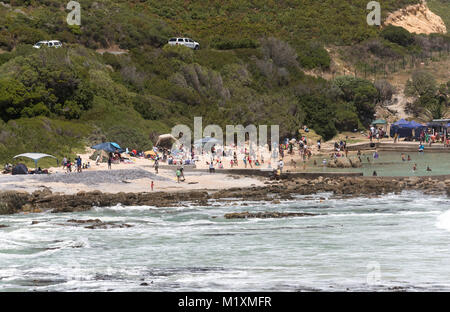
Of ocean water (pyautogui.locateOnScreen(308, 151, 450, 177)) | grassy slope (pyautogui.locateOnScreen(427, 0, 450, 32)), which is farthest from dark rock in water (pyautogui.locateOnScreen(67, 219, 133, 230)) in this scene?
grassy slope (pyautogui.locateOnScreen(427, 0, 450, 32))

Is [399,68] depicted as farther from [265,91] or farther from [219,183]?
[219,183]

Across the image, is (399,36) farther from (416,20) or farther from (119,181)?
(119,181)

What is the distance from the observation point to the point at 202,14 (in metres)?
102

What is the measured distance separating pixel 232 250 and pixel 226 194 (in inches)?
510

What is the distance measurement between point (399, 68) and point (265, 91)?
21908mm

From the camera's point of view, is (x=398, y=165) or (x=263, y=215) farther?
(x=398, y=165)

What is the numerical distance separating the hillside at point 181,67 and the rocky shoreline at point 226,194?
10590 millimetres

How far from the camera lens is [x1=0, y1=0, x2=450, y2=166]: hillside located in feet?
178

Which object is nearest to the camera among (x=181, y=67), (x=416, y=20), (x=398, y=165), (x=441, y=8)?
(x=398, y=165)

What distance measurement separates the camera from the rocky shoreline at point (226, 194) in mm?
33469

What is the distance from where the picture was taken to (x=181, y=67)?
243 feet

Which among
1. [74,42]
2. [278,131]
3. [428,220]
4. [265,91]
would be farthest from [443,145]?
[74,42]

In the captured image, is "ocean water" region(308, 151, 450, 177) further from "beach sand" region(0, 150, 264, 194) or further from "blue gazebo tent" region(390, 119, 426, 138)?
"beach sand" region(0, 150, 264, 194)

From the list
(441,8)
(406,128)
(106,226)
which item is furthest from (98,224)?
(441,8)
